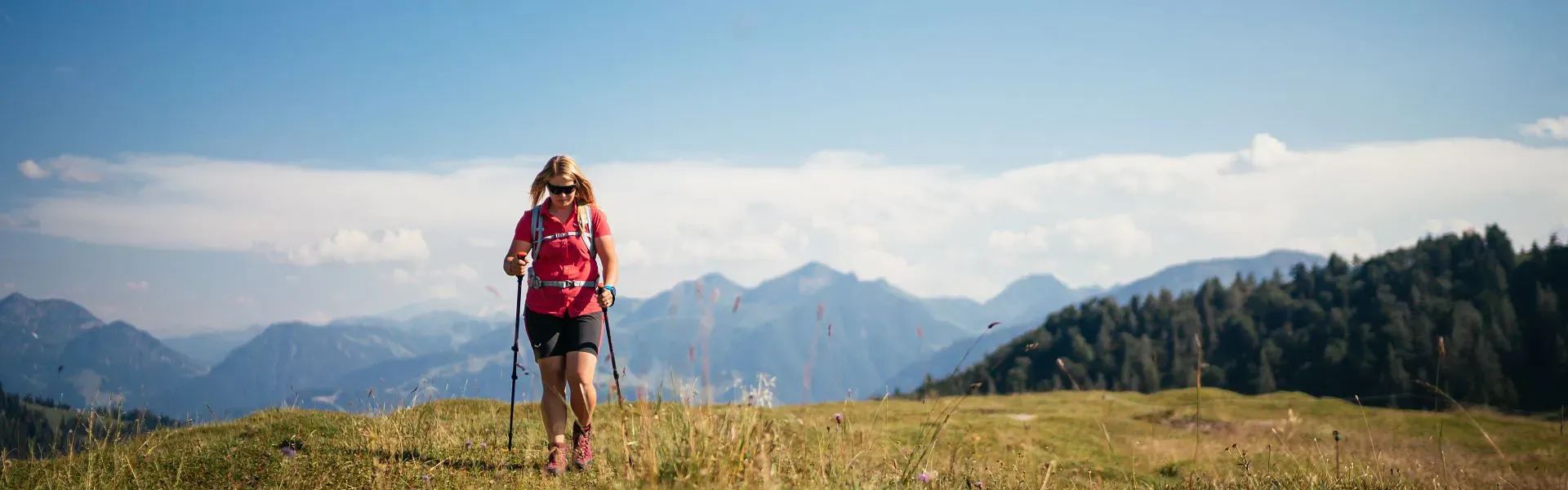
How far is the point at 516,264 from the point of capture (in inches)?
327

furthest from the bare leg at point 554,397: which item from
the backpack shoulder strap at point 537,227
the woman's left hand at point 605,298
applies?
the backpack shoulder strap at point 537,227

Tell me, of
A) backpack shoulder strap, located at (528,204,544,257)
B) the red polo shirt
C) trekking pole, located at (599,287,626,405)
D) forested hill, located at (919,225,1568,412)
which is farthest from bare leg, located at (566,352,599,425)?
forested hill, located at (919,225,1568,412)

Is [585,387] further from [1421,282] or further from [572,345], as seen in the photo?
[1421,282]

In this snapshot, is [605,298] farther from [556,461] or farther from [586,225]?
[556,461]

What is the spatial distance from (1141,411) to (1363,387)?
383ft

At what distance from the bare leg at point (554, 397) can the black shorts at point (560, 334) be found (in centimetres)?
9

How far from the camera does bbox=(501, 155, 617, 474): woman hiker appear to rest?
26.5 feet

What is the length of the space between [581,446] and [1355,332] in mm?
154758

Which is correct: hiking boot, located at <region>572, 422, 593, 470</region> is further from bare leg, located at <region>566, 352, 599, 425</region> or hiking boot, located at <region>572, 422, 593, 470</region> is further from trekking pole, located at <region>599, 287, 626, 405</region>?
trekking pole, located at <region>599, 287, 626, 405</region>

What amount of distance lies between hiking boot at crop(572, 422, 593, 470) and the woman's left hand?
46.1 inches

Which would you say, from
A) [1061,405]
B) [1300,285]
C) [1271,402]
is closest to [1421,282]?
[1300,285]

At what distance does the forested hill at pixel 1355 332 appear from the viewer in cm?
11319

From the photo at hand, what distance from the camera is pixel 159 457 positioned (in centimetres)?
864

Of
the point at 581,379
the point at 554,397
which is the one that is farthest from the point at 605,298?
the point at 554,397
